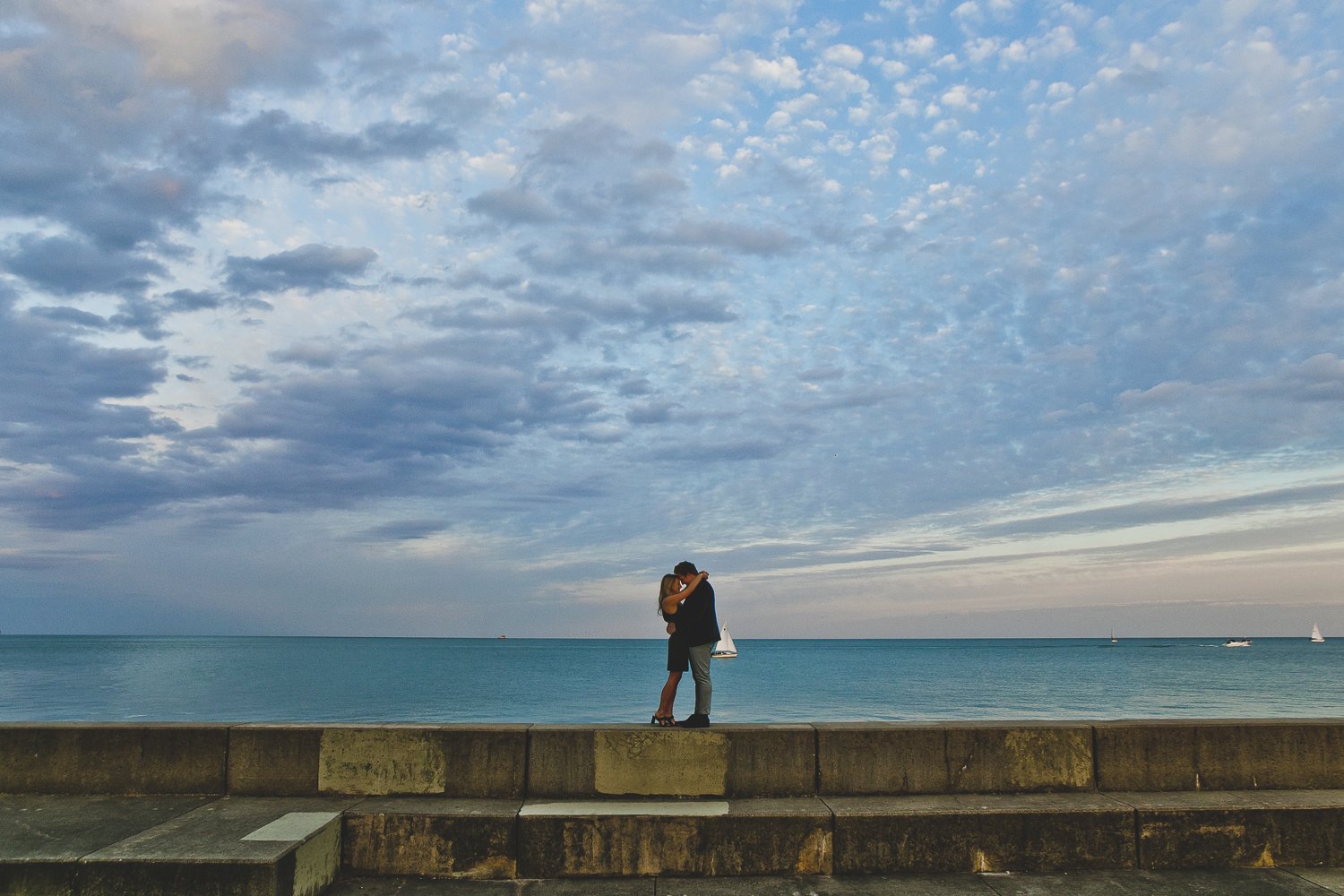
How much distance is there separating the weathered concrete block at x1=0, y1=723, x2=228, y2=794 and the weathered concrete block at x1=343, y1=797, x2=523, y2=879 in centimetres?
146

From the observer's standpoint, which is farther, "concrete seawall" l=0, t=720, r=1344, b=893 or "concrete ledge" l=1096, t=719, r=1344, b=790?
"concrete ledge" l=1096, t=719, r=1344, b=790

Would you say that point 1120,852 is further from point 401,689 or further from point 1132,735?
point 401,689

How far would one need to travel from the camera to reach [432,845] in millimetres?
5945

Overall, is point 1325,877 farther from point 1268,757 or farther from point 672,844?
point 672,844

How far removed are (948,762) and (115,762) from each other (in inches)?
244

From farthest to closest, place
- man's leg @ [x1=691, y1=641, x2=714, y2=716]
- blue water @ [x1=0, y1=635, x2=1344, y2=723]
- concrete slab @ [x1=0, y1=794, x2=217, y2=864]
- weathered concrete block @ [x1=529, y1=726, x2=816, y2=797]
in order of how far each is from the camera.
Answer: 1. blue water @ [x1=0, y1=635, x2=1344, y2=723]
2. man's leg @ [x1=691, y1=641, x2=714, y2=716]
3. weathered concrete block @ [x1=529, y1=726, x2=816, y2=797]
4. concrete slab @ [x1=0, y1=794, x2=217, y2=864]

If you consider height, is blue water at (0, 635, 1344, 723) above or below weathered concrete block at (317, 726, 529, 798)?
below

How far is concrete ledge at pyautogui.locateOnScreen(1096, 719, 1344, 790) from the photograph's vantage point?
670 centimetres

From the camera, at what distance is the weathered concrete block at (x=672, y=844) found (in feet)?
19.4

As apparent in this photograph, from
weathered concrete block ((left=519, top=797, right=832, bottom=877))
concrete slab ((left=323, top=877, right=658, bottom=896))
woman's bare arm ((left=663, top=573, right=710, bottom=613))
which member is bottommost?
concrete slab ((left=323, top=877, right=658, bottom=896))

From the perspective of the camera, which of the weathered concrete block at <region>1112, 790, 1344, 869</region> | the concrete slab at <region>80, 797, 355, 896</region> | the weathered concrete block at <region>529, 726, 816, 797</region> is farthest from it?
the weathered concrete block at <region>529, 726, 816, 797</region>

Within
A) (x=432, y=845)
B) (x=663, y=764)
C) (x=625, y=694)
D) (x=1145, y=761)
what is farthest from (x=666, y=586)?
(x=625, y=694)

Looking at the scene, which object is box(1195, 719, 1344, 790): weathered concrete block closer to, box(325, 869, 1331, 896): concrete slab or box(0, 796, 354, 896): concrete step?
box(325, 869, 1331, 896): concrete slab

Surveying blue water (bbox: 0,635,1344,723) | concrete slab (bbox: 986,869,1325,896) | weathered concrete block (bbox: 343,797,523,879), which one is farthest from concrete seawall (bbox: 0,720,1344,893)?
blue water (bbox: 0,635,1344,723)
